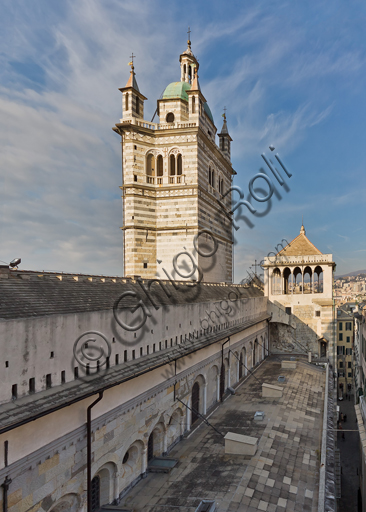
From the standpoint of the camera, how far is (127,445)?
12047 millimetres

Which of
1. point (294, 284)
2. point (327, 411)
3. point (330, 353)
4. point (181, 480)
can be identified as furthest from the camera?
point (294, 284)

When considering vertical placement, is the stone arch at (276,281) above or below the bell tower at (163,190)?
below

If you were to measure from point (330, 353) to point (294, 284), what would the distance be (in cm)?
869

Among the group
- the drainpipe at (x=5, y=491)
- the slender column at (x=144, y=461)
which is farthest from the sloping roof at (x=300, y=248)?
the drainpipe at (x=5, y=491)

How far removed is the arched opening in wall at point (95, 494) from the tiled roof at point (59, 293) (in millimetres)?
5305

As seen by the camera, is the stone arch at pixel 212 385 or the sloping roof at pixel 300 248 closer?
the stone arch at pixel 212 385

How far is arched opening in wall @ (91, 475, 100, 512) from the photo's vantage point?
35.9 feet

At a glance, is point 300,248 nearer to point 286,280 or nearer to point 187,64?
point 286,280

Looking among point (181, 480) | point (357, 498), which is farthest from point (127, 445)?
point (357, 498)

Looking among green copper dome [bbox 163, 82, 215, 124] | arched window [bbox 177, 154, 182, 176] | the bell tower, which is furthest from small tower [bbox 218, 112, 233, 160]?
arched window [bbox 177, 154, 182, 176]

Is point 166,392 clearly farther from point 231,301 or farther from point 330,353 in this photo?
point 330,353

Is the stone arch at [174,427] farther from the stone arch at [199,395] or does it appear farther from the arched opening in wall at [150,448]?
the stone arch at [199,395]

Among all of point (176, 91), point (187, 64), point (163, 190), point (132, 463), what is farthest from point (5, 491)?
point (187, 64)

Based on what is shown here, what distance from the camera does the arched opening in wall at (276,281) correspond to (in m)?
41.8
